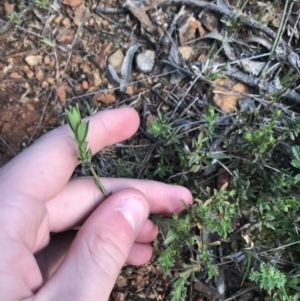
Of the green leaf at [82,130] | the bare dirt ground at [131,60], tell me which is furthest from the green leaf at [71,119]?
the bare dirt ground at [131,60]

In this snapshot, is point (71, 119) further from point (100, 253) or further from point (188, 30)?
point (188, 30)

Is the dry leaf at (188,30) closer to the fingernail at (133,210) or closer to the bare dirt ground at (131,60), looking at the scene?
the bare dirt ground at (131,60)

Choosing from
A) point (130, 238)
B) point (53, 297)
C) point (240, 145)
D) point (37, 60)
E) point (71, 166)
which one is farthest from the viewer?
point (37, 60)

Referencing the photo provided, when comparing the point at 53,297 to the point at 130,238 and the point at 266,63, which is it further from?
the point at 266,63

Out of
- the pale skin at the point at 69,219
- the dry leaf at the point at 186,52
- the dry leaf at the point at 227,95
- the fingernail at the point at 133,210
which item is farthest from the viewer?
the dry leaf at the point at 186,52

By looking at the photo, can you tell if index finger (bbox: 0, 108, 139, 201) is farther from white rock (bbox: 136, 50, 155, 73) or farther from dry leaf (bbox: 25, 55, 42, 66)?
dry leaf (bbox: 25, 55, 42, 66)

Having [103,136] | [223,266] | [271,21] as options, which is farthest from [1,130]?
[271,21]

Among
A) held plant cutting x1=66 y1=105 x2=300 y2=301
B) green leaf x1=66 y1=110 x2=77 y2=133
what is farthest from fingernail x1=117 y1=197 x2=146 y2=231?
green leaf x1=66 y1=110 x2=77 y2=133
